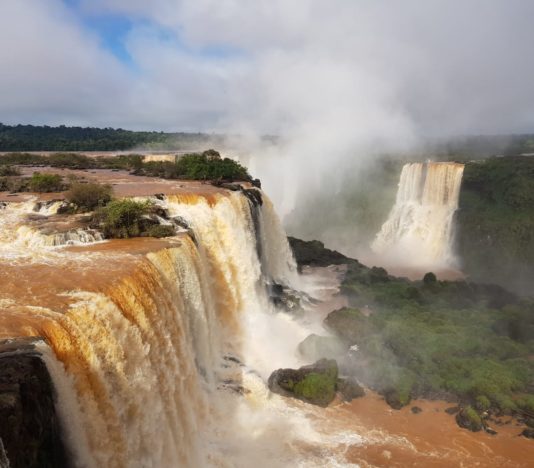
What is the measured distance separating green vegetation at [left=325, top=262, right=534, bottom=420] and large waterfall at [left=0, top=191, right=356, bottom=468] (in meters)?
3.40

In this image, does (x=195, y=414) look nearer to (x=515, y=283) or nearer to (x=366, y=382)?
(x=366, y=382)

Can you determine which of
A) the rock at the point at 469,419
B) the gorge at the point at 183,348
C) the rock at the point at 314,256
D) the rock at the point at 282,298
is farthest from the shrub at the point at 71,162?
the rock at the point at 469,419

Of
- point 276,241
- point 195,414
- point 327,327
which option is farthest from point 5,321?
point 276,241

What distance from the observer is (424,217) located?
4006 centimetres

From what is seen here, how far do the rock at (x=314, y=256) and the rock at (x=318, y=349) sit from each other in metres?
14.3

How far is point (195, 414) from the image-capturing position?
13.2 meters

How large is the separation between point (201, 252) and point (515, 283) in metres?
25.7

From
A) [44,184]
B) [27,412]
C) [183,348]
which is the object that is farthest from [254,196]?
[27,412]

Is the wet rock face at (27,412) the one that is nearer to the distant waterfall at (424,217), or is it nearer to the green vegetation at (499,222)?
the green vegetation at (499,222)

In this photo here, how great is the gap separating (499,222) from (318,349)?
Answer: 76.6 ft

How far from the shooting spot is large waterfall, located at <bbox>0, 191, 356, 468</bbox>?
28.0 feet

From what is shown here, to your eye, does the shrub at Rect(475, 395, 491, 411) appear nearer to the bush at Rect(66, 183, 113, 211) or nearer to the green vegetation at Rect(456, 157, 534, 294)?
the bush at Rect(66, 183, 113, 211)

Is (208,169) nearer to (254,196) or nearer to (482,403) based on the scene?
(254,196)

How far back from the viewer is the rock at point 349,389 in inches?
653
